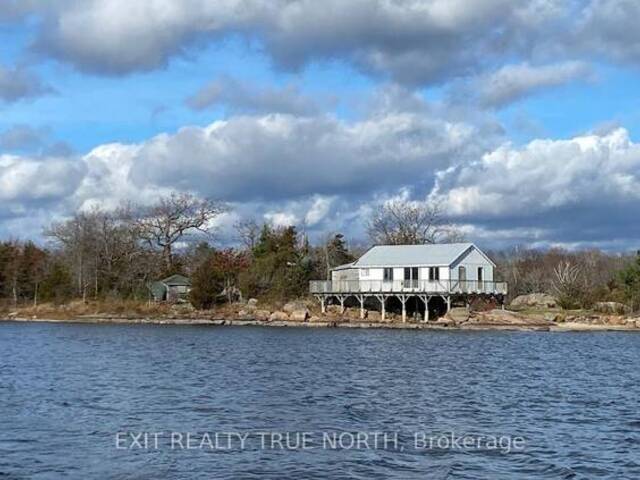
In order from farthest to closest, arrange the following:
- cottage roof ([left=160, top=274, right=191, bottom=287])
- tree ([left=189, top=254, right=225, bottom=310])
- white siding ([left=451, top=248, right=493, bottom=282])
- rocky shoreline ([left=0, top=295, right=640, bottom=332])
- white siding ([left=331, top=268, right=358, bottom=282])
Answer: cottage roof ([left=160, top=274, right=191, bottom=287]) → tree ([left=189, top=254, right=225, bottom=310]) → white siding ([left=331, top=268, right=358, bottom=282]) → white siding ([left=451, top=248, right=493, bottom=282]) → rocky shoreline ([left=0, top=295, right=640, bottom=332])

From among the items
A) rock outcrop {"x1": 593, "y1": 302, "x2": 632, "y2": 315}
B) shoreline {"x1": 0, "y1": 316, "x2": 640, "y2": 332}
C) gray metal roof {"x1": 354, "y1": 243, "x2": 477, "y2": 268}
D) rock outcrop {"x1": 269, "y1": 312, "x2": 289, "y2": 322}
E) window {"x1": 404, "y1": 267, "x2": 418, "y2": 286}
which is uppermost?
gray metal roof {"x1": 354, "y1": 243, "x2": 477, "y2": 268}

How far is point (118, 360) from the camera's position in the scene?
40.4 meters

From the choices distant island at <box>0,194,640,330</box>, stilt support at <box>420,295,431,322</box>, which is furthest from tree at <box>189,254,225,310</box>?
stilt support at <box>420,295,431,322</box>

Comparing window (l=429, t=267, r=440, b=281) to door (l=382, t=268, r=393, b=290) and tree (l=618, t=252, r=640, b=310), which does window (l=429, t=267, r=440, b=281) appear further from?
tree (l=618, t=252, r=640, b=310)

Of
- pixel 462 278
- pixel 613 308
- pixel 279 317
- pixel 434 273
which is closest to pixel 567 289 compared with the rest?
pixel 613 308

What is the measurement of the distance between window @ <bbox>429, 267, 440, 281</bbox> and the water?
2172 cm

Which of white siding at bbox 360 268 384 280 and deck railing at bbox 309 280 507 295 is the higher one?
white siding at bbox 360 268 384 280

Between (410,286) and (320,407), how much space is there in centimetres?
4844

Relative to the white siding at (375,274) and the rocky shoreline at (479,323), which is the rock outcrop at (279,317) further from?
the white siding at (375,274)

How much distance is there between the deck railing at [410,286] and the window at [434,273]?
0.40 meters

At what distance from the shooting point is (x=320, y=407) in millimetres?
24969

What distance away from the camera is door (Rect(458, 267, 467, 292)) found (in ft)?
235

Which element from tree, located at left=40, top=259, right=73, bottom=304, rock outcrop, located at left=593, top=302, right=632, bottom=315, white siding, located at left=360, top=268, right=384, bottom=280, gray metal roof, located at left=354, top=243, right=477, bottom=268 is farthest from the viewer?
tree, located at left=40, top=259, right=73, bottom=304

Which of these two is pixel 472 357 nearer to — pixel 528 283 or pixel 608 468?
pixel 608 468
